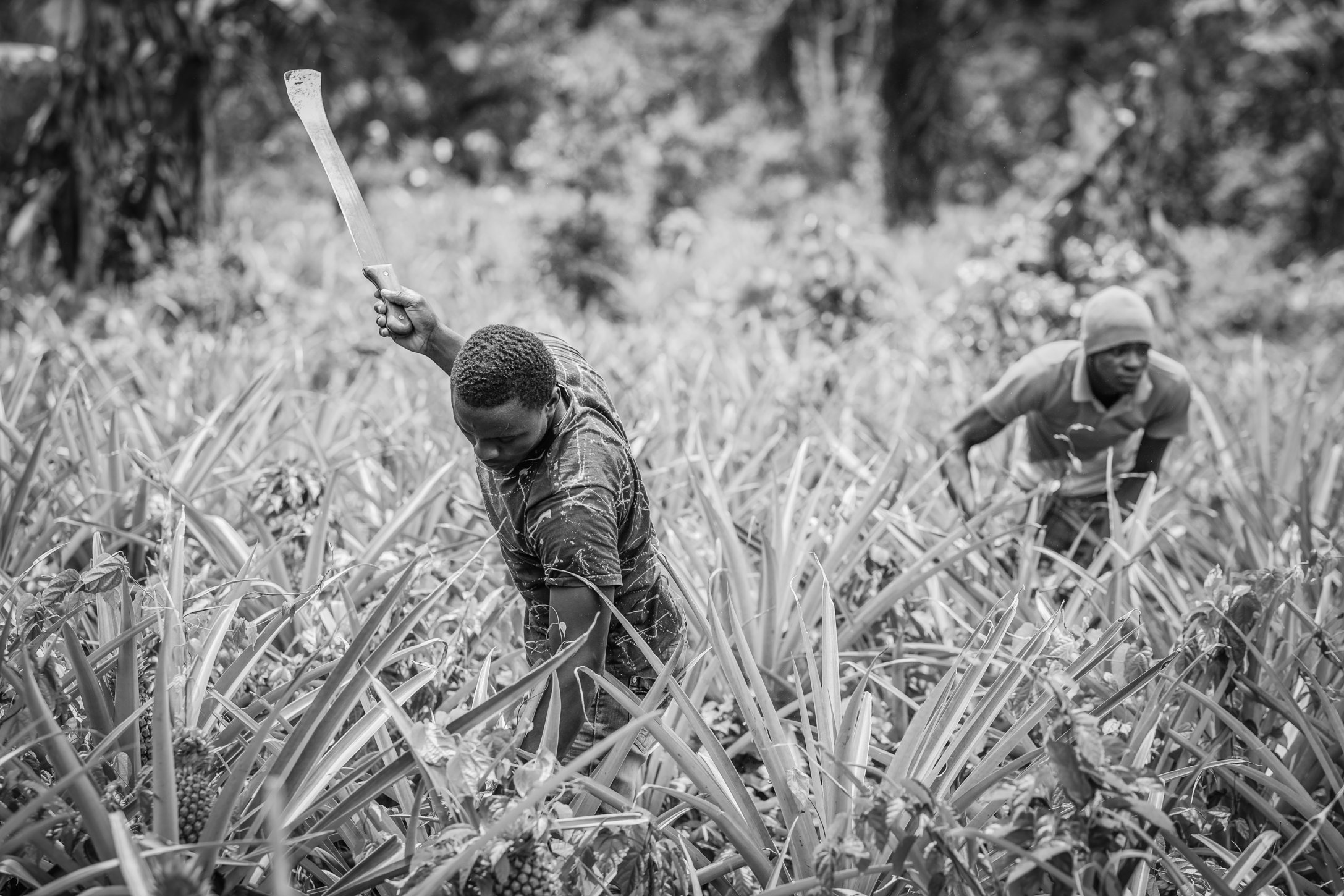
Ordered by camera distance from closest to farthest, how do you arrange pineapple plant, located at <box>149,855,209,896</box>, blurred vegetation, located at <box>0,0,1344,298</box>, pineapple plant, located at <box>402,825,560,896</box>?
pineapple plant, located at <box>149,855,209,896</box>, pineapple plant, located at <box>402,825,560,896</box>, blurred vegetation, located at <box>0,0,1344,298</box>

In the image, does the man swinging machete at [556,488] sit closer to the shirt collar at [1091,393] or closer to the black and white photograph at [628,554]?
the black and white photograph at [628,554]

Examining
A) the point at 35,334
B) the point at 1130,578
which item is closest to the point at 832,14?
the point at 35,334

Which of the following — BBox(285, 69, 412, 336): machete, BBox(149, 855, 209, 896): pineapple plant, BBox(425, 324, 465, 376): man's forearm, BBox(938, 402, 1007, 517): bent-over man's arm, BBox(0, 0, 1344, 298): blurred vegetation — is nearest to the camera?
A: BBox(149, 855, 209, 896): pineapple plant

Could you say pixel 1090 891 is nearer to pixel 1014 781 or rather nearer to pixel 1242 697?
pixel 1014 781

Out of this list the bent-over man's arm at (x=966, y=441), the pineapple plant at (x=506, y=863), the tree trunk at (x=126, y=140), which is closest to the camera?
the pineapple plant at (x=506, y=863)

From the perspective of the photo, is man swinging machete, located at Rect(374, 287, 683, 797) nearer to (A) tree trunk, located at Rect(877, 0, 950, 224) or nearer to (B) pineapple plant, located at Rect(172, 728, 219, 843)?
(B) pineapple plant, located at Rect(172, 728, 219, 843)

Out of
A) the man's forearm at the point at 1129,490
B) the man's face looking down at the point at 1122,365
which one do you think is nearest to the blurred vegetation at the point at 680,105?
the man's forearm at the point at 1129,490

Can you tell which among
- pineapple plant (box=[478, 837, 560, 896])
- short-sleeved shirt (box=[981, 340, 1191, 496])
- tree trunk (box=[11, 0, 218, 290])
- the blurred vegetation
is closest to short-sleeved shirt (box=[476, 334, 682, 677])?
pineapple plant (box=[478, 837, 560, 896])

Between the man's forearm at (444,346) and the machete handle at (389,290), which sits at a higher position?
the machete handle at (389,290)

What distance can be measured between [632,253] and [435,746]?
7.28 m

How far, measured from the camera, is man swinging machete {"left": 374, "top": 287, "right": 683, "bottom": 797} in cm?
174

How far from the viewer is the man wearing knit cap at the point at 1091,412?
3.14m

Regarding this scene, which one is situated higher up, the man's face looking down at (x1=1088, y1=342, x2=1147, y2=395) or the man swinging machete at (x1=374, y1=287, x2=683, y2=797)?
the man swinging machete at (x1=374, y1=287, x2=683, y2=797)

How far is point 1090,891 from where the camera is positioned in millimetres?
1712
